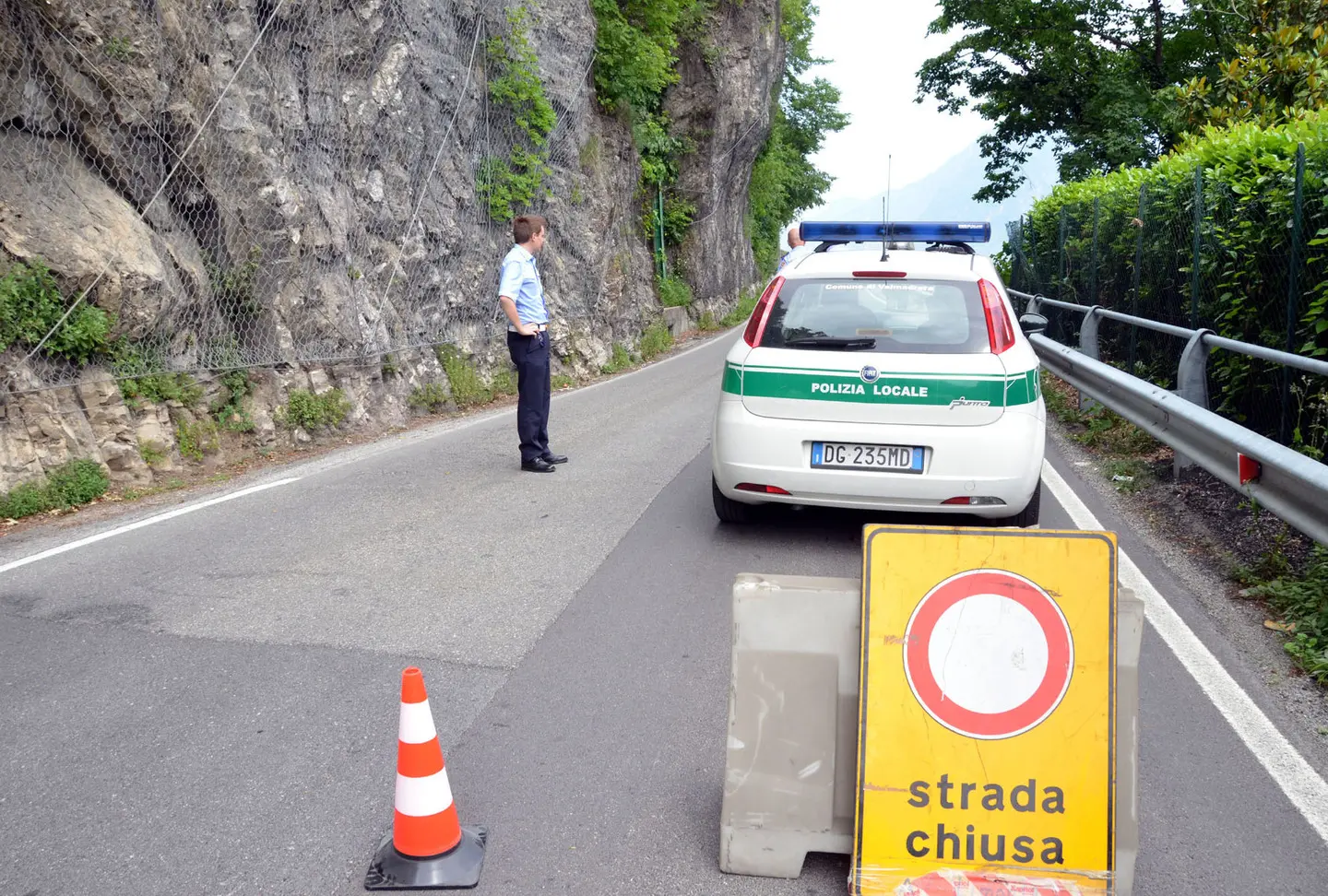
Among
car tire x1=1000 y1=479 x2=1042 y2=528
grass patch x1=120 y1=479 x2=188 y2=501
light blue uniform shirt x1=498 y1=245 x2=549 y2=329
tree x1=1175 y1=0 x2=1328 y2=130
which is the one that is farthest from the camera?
tree x1=1175 y1=0 x2=1328 y2=130

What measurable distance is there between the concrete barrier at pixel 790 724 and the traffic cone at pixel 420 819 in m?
0.77

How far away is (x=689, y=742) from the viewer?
393cm

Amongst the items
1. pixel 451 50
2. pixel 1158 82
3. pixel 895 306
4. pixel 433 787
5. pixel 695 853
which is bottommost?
pixel 695 853

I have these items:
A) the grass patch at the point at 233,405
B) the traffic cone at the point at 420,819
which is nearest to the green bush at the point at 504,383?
the grass patch at the point at 233,405

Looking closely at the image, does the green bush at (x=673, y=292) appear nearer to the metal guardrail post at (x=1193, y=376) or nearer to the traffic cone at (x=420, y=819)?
the metal guardrail post at (x=1193, y=376)

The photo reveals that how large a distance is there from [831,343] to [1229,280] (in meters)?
4.15

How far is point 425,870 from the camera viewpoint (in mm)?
3070

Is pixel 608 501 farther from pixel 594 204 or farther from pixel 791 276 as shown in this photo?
pixel 594 204

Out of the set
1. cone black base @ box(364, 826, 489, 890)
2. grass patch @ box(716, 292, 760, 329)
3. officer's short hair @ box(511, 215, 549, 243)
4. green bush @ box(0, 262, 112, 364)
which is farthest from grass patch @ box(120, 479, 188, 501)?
grass patch @ box(716, 292, 760, 329)

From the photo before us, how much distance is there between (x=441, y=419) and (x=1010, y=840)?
11213 millimetres

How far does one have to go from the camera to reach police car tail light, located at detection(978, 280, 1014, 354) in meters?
6.21

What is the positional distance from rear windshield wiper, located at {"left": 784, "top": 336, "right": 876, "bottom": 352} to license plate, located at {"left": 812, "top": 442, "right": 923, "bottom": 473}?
1.89 feet

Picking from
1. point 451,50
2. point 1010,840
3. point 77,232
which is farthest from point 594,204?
point 1010,840

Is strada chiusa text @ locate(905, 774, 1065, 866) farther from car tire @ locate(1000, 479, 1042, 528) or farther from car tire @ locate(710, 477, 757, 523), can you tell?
car tire @ locate(710, 477, 757, 523)
